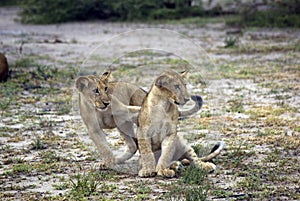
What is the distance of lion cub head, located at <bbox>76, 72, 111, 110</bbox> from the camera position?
6.05 metres

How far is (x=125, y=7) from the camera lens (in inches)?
764

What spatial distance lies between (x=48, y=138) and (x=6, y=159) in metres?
0.91

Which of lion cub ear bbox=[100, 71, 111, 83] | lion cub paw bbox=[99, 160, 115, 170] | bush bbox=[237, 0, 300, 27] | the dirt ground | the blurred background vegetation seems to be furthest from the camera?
the blurred background vegetation

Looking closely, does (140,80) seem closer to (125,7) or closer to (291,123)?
(291,123)

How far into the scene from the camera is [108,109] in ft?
20.1

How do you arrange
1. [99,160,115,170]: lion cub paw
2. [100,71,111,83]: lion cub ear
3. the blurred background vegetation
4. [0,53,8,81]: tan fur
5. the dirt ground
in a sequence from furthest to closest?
the blurred background vegetation
[0,53,8,81]: tan fur
[99,160,115,170]: lion cub paw
[100,71,111,83]: lion cub ear
the dirt ground

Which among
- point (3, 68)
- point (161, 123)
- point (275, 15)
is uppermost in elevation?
point (161, 123)

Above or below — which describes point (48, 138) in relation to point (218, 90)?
below

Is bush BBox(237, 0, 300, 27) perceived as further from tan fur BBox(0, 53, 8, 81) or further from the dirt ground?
tan fur BBox(0, 53, 8, 81)

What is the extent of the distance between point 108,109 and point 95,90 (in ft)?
0.63

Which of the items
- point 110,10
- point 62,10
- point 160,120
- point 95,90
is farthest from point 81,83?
point 110,10

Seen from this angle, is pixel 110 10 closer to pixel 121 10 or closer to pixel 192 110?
pixel 121 10

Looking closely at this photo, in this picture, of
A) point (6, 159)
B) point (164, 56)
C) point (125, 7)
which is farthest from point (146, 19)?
point (6, 159)

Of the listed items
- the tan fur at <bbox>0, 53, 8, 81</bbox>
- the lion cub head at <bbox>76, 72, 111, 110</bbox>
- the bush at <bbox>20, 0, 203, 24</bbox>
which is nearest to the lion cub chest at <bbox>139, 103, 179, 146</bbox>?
the lion cub head at <bbox>76, 72, 111, 110</bbox>
